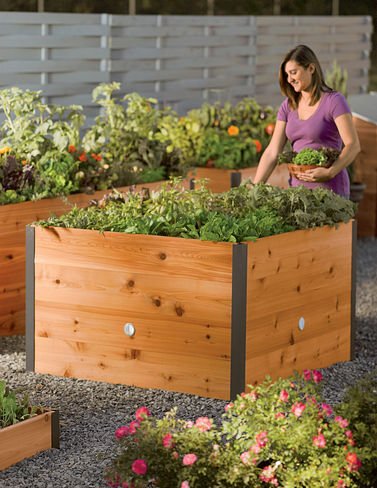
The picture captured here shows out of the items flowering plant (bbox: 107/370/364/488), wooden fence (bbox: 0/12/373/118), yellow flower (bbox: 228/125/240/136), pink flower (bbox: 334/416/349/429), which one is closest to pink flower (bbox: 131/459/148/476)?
flowering plant (bbox: 107/370/364/488)

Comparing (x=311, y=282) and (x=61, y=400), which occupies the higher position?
(x=311, y=282)

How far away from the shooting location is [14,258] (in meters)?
7.13

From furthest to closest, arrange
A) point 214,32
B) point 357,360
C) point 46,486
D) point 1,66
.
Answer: point 214,32, point 1,66, point 357,360, point 46,486

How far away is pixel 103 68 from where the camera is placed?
33.4ft

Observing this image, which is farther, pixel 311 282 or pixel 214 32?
pixel 214 32

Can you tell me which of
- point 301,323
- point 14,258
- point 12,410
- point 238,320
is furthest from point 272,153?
point 12,410

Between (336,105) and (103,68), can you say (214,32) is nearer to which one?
(103,68)

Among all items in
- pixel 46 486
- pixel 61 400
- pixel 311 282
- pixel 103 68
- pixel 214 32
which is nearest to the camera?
pixel 46 486

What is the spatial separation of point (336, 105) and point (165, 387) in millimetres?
1913

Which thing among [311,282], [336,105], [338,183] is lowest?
[311,282]

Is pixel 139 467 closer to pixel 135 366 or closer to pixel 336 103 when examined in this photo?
pixel 135 366

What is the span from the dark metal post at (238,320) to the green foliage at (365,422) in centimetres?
144

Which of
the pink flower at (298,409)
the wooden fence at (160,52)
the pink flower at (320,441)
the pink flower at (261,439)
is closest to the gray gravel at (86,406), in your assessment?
the pink flower at (261,439)

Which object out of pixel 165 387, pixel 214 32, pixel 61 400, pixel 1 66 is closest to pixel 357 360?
pixel 165 387
